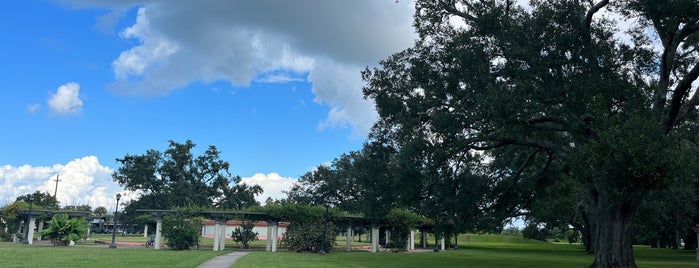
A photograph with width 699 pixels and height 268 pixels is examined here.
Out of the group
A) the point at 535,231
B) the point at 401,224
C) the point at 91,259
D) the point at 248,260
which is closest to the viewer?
the point at 91,259

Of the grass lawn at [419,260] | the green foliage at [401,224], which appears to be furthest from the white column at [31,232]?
the green foliage at [401,224]

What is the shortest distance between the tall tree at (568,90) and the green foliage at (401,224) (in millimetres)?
19205

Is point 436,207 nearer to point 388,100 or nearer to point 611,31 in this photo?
point 388,100

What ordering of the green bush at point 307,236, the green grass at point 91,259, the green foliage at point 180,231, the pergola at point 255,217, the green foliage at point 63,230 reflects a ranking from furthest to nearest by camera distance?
the green bush at point 307,236 → the pergola at point 255,217 → the green foliage at point 63,230 → the green foliage at point 180,231 → the green grass at point 91,259

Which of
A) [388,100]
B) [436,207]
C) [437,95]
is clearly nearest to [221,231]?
[436,207]

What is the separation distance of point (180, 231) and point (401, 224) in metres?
17.7

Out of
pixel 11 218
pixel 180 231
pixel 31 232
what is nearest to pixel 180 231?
pixel 180 231

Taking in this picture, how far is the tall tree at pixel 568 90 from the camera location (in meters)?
15.0

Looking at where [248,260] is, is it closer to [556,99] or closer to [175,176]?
[556,99]

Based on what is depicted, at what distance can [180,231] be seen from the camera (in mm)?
35062

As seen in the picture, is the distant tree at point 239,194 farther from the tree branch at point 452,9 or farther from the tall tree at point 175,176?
the tree branch at point 452,9

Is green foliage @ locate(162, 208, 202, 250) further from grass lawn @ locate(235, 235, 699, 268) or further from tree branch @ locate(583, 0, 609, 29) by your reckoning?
tree branch @ locate(583, 0, 609, 29)

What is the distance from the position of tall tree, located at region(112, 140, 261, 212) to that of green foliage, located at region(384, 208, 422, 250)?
118 ft

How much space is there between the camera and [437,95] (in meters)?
20.1
